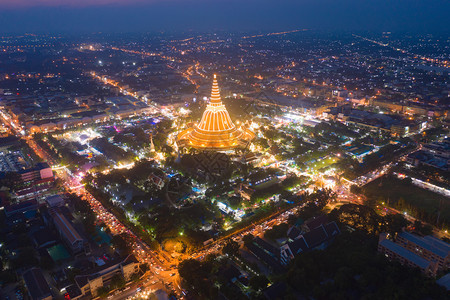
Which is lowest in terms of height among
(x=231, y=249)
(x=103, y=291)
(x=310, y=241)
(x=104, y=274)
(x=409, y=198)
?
(x=409, y=198)

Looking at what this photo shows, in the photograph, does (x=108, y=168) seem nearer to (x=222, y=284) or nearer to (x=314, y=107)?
(x=222, y=284)

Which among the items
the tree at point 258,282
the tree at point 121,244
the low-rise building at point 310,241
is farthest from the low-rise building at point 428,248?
→ the tree at point 121,244

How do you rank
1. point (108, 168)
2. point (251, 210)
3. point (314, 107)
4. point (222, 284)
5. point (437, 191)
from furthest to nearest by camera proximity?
point (314, 107)
point (108, 168)
point (437, 191)
point (251, 210)
point (222, 284)

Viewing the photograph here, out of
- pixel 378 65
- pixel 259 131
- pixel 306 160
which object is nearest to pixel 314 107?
pixel 259 131

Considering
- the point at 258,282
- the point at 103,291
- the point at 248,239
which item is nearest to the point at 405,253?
the point at 258,282

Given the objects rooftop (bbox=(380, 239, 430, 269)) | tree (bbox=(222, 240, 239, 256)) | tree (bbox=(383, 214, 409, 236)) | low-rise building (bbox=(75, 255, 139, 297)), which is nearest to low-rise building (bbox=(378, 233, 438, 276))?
rooftop (bbox=(380, 239, 430, 269))

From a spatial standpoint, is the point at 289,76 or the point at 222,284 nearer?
the point at 222,284

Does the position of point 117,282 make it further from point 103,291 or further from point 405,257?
point 405,257
